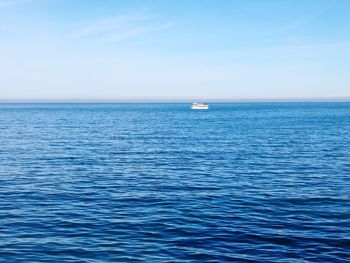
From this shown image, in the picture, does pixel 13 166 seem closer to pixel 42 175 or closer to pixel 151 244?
pixel 42 175

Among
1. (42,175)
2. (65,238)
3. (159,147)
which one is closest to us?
(65,238)

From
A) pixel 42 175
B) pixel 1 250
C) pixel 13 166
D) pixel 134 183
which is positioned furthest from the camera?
pixel 13 166

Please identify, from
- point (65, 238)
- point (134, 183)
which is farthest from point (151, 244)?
point (134, 183)

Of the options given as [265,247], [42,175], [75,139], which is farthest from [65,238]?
[75,139]

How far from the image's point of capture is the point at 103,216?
2705 cm

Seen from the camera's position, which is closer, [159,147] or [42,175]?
[42,175]

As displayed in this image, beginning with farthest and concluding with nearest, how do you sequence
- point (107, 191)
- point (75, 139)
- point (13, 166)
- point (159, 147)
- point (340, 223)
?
point (75, 139), point (159, 147), point (13, 166), point (107, 191), point (340, 223)

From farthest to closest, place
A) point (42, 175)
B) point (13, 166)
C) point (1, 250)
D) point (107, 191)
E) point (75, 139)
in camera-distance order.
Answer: point (75, 139) < point (13, 166) < point (42, 175) < point (107, 191) < point (1, 250)

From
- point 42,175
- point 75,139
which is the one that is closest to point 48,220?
point 42,175

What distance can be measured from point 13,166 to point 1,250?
85.5 feet

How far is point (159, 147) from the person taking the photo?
208 feet

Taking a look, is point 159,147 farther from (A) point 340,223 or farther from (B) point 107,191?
A: (A) point 340,223

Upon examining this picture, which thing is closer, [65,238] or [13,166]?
[65,238]

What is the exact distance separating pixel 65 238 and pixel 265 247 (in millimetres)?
10030
